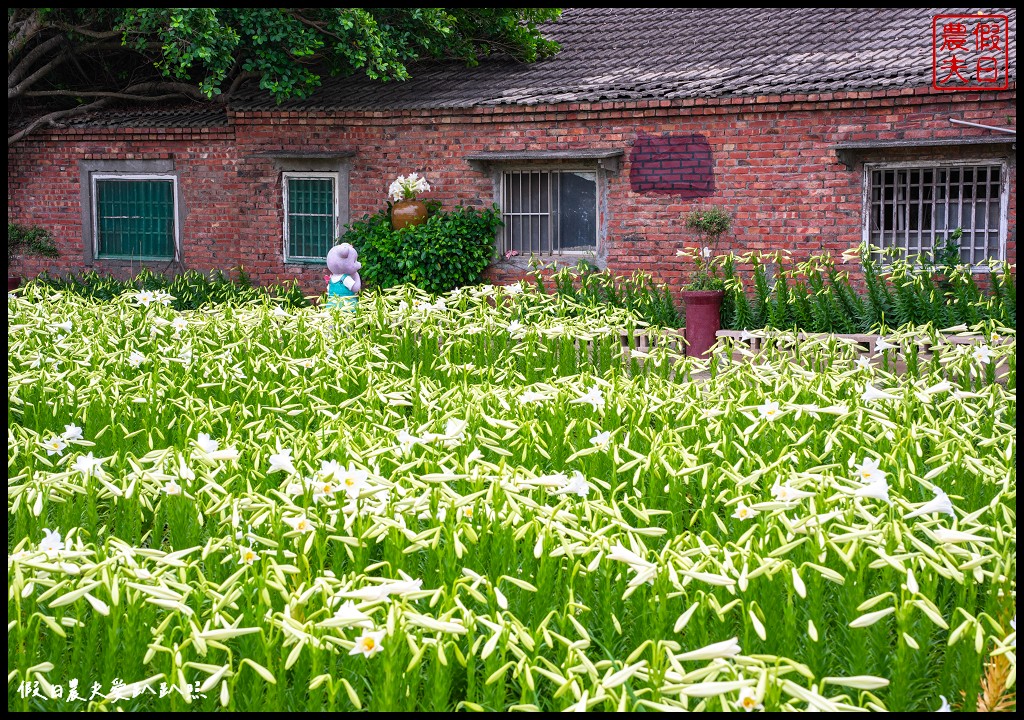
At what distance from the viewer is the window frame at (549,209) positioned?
499 inches

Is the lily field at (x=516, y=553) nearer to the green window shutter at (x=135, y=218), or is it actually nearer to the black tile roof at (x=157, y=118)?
the black tile roof at (x=157, y=118)

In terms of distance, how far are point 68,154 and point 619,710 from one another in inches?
593

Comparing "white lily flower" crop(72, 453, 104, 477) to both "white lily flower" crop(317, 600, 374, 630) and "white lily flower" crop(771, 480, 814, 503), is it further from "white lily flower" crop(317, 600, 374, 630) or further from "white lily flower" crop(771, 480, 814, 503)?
"white lily flower" crop(771, 480, 814, 503)

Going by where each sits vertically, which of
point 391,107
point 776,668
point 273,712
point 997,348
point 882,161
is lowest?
point 273,712

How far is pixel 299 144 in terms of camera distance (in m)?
14.1

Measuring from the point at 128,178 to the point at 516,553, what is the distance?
1352cm

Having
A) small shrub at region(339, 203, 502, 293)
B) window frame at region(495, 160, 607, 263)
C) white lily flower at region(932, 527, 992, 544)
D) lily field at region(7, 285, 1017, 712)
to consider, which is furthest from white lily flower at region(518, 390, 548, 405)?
small shrub at region(339, 203, 502, 293)

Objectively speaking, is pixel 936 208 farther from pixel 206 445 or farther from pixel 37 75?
pixel 37 75

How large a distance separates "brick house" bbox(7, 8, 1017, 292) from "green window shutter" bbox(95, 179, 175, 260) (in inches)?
1.1

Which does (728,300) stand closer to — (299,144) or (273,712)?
(299,144)

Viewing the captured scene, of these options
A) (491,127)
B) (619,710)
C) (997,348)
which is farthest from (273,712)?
(491,127)

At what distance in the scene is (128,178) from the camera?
15.4m

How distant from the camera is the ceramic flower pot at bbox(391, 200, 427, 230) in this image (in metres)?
13.1

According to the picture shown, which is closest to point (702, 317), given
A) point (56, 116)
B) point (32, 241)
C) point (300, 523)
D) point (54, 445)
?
point (54, 445)
